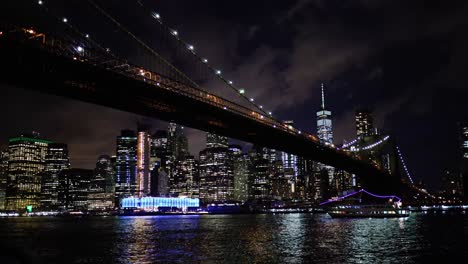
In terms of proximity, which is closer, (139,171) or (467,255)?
(467,255)

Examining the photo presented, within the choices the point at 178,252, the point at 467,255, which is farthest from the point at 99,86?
the point at 467,255

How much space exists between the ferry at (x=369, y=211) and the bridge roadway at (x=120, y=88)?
22585 mm

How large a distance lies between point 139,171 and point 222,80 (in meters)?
127

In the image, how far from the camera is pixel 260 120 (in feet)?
159

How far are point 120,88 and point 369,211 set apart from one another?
158ft

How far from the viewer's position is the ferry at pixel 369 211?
67.7 metres

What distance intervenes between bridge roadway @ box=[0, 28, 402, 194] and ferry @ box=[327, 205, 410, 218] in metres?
22.6

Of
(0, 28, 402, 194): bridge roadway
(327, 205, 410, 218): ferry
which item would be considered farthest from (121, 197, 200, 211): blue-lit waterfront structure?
(0, 28, 402, 194): bridge roadway

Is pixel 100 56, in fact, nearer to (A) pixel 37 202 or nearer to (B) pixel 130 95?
(B) pixel 130 95

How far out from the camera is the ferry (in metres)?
67.7

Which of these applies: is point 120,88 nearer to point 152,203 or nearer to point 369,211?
point 369,211

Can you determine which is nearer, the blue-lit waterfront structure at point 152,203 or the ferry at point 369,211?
the ferry at point 369,211

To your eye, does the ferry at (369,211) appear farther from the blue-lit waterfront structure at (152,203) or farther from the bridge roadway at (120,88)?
the blue-lit waterfront structure at (152,203)

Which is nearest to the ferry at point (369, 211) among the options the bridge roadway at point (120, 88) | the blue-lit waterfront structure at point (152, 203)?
the bridge roadway at point (120, 88)
